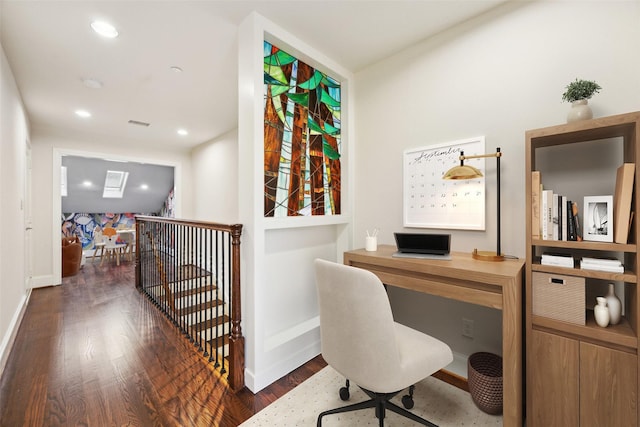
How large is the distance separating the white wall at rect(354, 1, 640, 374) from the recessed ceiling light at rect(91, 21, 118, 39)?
6.52 feet

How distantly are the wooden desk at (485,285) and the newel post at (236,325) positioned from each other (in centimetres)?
91

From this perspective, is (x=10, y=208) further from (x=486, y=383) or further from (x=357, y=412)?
(x=486, y=383)

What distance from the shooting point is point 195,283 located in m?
2.87

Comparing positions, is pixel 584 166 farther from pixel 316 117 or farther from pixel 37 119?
pixel 37 119

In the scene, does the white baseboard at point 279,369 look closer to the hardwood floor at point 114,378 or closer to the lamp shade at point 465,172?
the hardwood floor at point 114,378

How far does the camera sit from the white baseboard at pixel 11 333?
200 centimetres

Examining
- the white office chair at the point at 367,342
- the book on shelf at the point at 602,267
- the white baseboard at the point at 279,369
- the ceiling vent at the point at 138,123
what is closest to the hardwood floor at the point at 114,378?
the white baseboard at the point at 279,369

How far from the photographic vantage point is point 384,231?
92.0 inches

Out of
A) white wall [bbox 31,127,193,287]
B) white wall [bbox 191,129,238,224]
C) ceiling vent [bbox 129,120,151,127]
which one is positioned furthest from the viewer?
white wall [bbox 191,129,238,224]

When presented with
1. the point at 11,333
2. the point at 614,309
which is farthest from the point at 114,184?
the point at 614,309

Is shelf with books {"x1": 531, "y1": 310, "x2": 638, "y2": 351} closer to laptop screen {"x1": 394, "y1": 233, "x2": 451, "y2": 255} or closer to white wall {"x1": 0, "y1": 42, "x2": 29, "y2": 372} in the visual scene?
laptop screen {"x1": 394, "y1": 233, "x2": 451, "y2": 255}

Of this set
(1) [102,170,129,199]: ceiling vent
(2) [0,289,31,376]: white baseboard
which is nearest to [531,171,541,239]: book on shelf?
(2) [0,289,31,376]: white baseboard

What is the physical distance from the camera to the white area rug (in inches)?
58.5

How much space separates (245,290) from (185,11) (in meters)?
1.91
